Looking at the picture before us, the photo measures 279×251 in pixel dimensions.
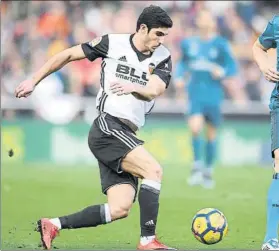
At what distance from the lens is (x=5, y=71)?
21.2m

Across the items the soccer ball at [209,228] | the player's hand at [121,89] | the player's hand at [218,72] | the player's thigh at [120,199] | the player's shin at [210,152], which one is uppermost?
the player's hand at [218,72]

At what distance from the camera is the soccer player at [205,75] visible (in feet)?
54.0

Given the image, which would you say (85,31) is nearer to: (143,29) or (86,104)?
(86,104)

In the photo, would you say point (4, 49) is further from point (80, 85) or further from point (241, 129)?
point (241, 129)

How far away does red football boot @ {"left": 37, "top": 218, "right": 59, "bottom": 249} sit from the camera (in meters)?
8.16

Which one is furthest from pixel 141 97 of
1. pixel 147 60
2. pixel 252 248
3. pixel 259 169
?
pixel 259 169

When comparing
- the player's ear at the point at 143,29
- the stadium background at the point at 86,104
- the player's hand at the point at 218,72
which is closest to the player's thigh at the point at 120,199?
→ the player's ear at the point at 143,29

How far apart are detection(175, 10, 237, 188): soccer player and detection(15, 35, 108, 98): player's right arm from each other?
805 cm

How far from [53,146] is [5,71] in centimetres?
216

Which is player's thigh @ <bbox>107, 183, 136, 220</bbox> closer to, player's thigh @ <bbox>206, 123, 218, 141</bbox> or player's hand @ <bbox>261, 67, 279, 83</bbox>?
player's hand @ <bbox>261, 67, 279, 83</bbox>

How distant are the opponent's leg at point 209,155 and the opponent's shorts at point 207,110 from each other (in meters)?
0.12

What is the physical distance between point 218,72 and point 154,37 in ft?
27.5

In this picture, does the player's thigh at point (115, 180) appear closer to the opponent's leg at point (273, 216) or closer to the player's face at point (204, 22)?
the opponent's leg at point (273, 216)

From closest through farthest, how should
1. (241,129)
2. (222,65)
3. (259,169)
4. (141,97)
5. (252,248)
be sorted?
(141,97)
(252,248)
(222,65)
(259,169)
(241,129)
